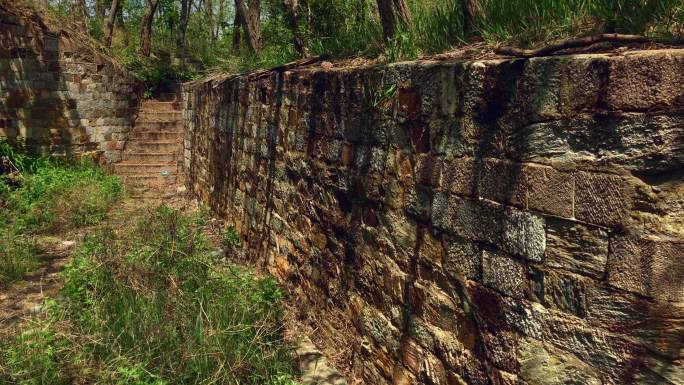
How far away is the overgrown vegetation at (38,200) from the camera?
559 centimetres

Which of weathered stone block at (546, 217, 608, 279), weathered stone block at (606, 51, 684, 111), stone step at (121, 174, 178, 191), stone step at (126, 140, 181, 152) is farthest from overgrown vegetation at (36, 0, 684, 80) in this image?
stone step at (126, 140, 181, 152)

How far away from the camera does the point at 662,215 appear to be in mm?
1669

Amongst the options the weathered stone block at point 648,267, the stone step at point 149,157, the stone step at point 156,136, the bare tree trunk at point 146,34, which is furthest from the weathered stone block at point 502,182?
the bare tree trunk at point 146,34

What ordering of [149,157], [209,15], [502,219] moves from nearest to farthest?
[502,219] → [149,157] → [209,15]

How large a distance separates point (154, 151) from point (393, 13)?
28.4 feet

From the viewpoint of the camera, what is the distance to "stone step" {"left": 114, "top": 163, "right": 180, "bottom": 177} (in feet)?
36.0

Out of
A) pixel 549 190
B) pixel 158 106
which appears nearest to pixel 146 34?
pixel 158 106

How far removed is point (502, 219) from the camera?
2182 mm

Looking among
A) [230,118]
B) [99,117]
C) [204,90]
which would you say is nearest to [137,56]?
[99,117]

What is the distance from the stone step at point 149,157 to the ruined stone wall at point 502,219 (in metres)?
7.92

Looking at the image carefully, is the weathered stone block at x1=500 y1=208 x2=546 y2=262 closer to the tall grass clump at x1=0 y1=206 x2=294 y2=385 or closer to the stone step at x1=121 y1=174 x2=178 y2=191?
the tall grass clump at x1=0 y1=206 x2=294 y2=385

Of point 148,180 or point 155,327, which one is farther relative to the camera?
point 148,180

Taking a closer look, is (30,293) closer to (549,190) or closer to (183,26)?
(549,190)

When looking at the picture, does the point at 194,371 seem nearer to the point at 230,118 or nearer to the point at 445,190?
the point at 445,190
